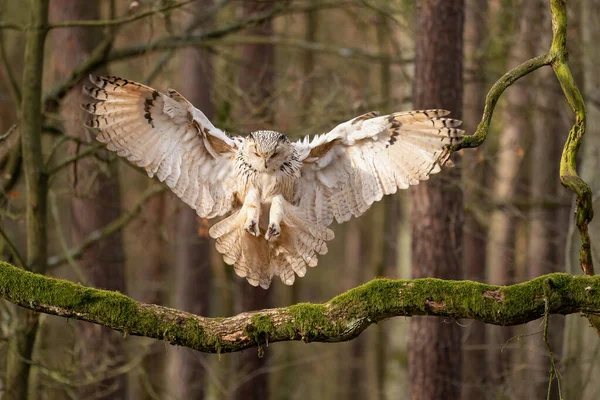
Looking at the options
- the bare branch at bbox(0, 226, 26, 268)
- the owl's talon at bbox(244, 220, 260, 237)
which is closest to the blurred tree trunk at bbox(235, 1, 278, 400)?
the bare branch at bbox(0, 226, 26, 268)

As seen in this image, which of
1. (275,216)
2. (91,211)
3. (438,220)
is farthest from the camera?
(91,211)

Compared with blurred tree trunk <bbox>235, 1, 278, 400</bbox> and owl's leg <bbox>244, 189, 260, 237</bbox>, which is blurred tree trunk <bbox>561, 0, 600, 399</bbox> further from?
blurred tree trunk <bbox>235, 1, 278, 400</bbox>

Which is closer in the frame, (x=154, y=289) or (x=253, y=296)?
(x=253, y=296)

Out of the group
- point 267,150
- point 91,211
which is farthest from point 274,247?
point 91,211

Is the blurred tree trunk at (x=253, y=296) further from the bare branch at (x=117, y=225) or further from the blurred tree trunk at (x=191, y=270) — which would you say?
the bare branch at (x=117, y=225)

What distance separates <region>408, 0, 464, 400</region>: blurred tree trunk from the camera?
812cm

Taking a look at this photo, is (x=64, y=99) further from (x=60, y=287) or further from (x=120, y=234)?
(x=60, y=287)

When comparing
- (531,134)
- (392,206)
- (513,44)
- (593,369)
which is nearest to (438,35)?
(593,369)

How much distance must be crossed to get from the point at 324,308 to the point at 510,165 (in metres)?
11.1

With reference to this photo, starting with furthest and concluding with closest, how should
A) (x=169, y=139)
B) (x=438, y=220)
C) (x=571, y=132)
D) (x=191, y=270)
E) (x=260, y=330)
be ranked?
(x=191, y=270) → (x=438, y=220) → (x=169, y=139) → (x=571, y=132) → (x=260, y=330)

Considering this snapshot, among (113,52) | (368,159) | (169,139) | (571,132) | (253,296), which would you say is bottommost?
(253,296)

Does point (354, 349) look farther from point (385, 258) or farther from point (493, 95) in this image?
point (493, 95)

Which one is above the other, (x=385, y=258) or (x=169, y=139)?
(x=385, y=258)

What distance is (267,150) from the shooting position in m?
6.12
